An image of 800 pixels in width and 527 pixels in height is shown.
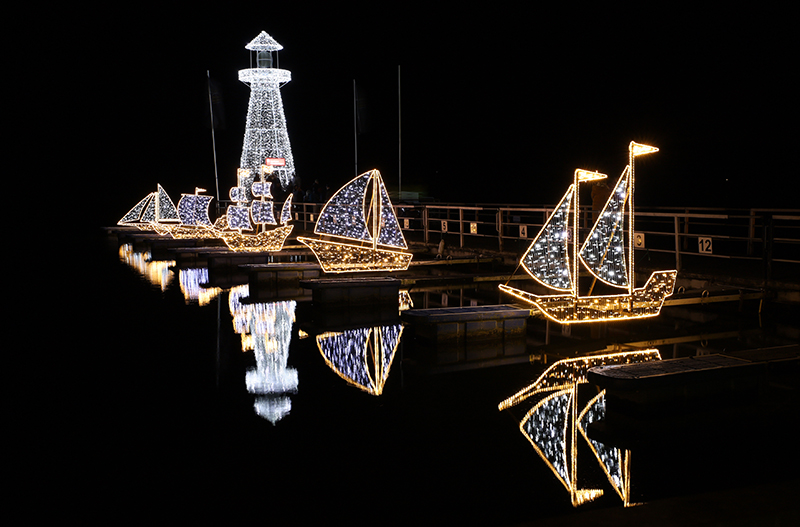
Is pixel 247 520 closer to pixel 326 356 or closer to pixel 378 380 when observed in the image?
pixel 378 380

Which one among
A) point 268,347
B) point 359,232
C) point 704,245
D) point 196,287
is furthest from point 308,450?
point 704,245

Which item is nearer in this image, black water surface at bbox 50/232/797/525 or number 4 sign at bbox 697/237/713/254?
black water surface at bbox 50/232/797/525

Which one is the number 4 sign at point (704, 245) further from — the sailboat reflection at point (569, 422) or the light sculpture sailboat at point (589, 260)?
the sailboat reflection at point (569, 422)

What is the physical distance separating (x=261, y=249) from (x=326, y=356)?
30.2ft

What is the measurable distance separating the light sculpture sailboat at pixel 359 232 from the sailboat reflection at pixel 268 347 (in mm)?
1303

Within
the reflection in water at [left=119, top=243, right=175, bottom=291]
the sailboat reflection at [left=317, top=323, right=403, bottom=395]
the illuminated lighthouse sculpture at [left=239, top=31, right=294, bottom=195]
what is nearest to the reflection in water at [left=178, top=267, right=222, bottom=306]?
the reflection in water at [left=119, top=243, right=175, bottom=291]

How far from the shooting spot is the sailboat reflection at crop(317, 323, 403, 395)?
19.5ft

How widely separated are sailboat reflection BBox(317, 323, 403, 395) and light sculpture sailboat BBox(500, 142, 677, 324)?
162 centimetres

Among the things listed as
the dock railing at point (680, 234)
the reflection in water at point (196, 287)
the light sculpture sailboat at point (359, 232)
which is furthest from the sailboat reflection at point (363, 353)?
the dock railing at point (680, 234)

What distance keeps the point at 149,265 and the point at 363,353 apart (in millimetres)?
11345

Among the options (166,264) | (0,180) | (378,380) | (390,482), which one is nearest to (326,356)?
(378,380)

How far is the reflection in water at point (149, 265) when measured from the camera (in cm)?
1344

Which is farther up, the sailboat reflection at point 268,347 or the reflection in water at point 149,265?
the reflection in water at point 149,265

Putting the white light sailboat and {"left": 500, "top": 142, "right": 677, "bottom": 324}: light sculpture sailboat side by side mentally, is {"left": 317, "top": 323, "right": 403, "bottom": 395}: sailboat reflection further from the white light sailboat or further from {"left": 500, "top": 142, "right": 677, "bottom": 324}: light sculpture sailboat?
the white light sailboat
